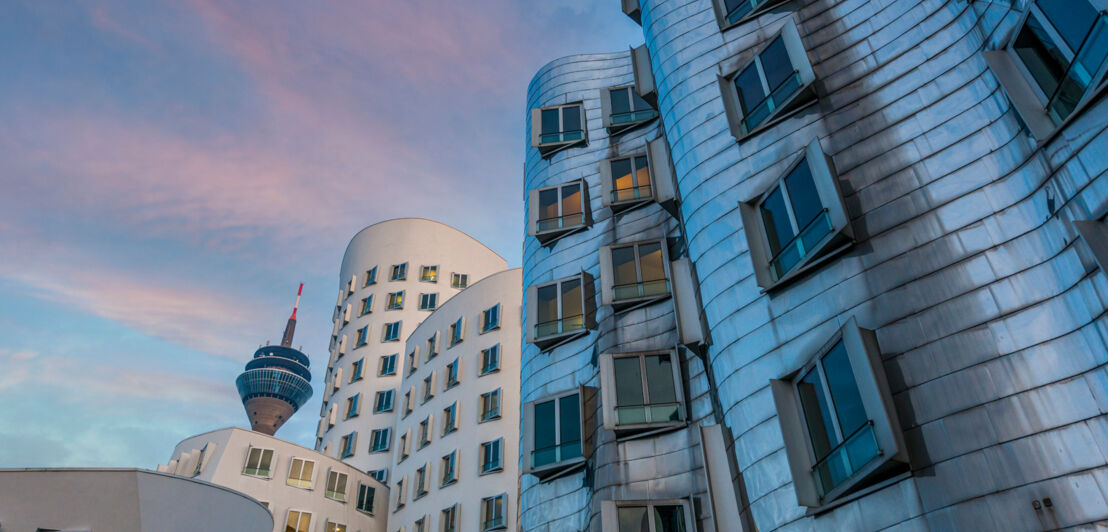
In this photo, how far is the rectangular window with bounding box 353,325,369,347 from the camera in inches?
2471

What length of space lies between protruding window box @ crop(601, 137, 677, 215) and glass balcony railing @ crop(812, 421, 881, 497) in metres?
10.2

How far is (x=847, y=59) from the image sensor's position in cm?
1539

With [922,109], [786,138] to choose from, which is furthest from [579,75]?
[922,109]

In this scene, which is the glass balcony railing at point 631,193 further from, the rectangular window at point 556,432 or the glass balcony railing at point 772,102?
the rectangular window at point 556,432

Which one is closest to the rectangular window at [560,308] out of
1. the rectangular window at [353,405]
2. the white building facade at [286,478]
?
the white building facade at [286,478]

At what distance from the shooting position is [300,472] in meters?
47.7

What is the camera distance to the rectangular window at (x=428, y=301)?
6353 centimetres

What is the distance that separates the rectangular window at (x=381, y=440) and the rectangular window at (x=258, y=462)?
8948 mm

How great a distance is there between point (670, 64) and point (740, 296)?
311 inches

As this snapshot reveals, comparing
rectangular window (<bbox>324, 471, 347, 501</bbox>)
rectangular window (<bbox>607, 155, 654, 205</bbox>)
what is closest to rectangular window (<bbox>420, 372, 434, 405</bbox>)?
rectangular window (<bbox>324, 471, 347, 501</bbox>)

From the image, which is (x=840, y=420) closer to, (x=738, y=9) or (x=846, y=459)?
(x=846, y=459)

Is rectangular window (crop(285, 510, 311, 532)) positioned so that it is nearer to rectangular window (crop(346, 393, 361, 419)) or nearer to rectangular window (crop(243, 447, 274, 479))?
rectangular window (crop(243, 447, 274, 479))

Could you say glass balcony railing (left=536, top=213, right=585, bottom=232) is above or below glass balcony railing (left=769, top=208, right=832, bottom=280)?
above

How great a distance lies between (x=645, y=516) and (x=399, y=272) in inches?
2073
